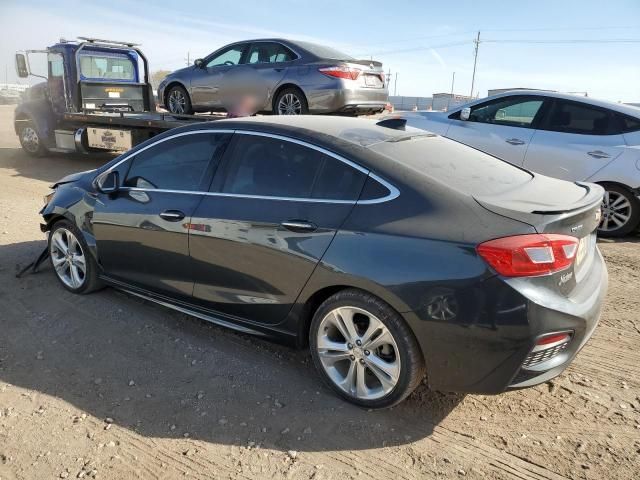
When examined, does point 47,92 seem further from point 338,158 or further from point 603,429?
point 603,429

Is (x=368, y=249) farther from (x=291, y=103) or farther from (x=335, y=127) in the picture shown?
(x=291, y=103)

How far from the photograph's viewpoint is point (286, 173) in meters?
Answer: 3.18

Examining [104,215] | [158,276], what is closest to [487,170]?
[158,276]

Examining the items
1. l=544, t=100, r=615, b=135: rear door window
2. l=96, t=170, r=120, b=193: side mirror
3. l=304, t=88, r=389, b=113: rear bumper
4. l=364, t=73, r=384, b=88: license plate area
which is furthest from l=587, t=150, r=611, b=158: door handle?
l=96, t=170, r=120, b=193: side mirror

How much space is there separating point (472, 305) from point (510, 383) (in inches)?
18.2

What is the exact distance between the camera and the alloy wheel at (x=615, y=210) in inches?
250

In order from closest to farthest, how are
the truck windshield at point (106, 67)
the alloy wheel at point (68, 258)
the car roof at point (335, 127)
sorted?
1. the car roof at point (335, 127)
2. the alloy wheel at point (68, 258)
3. the truck windshield at point (106, 67)

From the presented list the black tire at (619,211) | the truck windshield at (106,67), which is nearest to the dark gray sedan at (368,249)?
the black tire at (619,211)

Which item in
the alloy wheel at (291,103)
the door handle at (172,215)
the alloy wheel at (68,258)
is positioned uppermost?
the alloy wheel at (291,103)

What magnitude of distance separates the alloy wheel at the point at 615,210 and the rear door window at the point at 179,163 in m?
5.08

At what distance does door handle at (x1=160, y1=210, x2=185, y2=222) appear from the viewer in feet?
11.6

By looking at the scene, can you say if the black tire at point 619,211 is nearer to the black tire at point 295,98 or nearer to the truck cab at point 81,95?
the black tire at point 295,98

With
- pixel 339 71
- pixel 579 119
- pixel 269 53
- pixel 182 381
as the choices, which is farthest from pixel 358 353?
pixel 269 53

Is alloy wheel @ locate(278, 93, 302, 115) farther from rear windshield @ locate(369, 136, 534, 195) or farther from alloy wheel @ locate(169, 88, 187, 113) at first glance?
rear windshield @ locate(369, 136, 534, 195)
